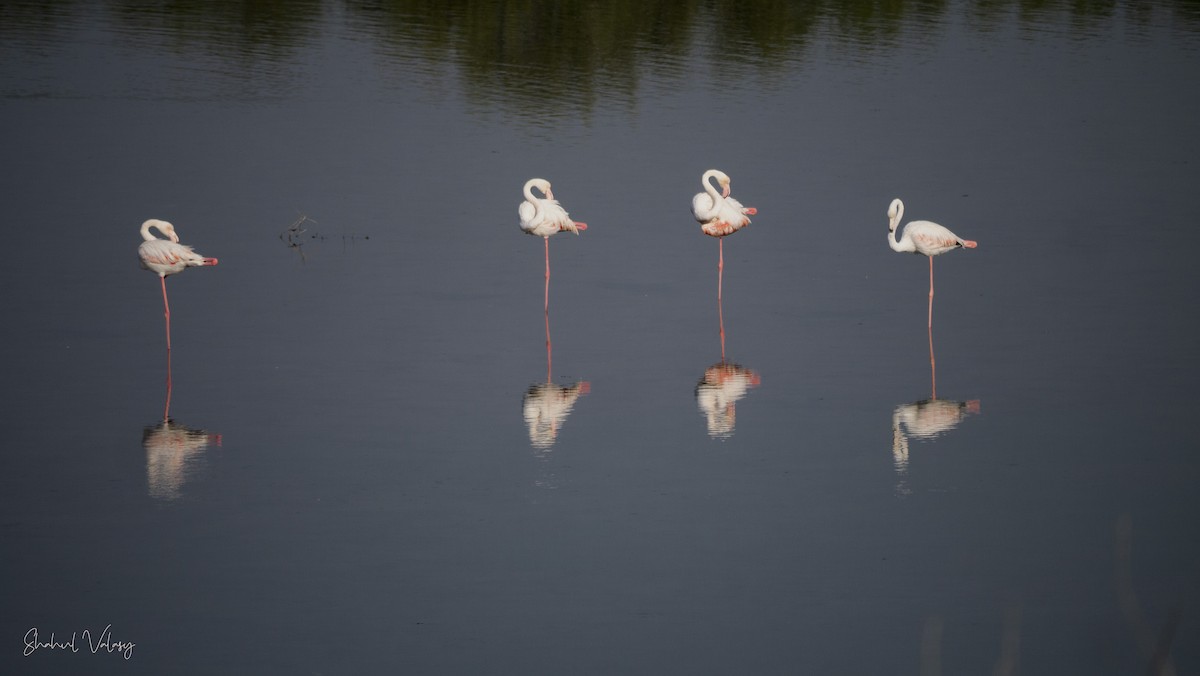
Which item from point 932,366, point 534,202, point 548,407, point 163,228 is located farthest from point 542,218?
point 932,366

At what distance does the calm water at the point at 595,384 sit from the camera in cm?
777

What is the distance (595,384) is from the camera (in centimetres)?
1155

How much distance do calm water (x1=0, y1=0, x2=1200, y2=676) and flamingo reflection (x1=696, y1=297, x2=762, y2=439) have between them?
4 cm

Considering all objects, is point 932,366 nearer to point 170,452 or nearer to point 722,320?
point 722,320

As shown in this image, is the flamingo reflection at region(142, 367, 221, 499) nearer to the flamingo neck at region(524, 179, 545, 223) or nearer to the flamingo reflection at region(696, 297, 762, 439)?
the flamingo reflection at region(696, 297, 762, 439)

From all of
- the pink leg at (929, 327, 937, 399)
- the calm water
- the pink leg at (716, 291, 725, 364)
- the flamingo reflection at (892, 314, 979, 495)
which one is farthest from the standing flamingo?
the flamingo reflection at (892, 314, 979, 495)

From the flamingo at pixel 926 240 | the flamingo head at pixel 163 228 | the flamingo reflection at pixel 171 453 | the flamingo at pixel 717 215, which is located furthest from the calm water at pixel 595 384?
the flamingo head at pixel 163 228

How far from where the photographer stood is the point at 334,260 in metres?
15.1

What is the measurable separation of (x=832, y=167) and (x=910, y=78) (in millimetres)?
6730

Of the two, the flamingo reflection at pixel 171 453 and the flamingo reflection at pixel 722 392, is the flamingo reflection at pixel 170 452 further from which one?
the flamingo reflection at pixel 722 392

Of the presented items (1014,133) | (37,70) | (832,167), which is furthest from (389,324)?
(37,70)

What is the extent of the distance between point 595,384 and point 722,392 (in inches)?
35.5

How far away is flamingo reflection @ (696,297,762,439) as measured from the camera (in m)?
10.8

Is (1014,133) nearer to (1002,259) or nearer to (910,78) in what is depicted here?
(910,78)
